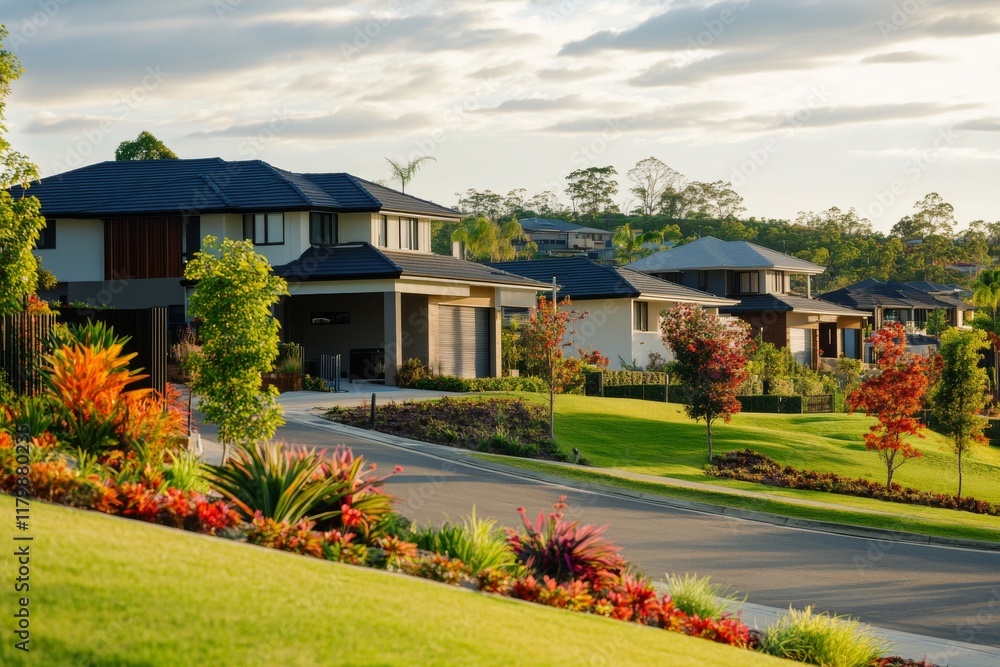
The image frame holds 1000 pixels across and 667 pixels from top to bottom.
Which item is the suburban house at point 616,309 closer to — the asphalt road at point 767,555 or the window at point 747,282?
the window at point 747,282

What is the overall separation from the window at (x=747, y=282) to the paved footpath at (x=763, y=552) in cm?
4253

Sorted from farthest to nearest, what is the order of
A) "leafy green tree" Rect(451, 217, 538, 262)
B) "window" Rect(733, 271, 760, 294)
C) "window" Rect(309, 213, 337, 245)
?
"leafy green tree" Rect(451, 217, 538, 262) → "window" Rect(733, 271, 760, 294) → "window" Rect(309, 213, 337, 245)

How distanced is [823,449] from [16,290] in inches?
957

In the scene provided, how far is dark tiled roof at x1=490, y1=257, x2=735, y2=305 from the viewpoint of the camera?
161 feet

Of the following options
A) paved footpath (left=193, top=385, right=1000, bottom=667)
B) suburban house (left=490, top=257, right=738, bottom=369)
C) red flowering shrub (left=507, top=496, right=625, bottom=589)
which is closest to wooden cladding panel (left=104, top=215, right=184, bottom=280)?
paved footpath (left=193, top=385, right=1000, bottom=667)

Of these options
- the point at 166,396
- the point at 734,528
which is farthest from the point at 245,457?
the point at 734,528

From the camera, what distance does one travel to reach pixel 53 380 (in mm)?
14539

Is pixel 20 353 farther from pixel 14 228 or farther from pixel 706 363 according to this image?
pixel 706 363

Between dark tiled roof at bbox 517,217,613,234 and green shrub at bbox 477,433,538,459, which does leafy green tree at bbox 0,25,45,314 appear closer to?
green shrub at bbox 477,433,538,459

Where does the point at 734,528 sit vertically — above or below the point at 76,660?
below

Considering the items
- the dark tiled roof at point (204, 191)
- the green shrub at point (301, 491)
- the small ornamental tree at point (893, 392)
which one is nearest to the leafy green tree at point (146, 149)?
the dark tiled roof at point (204, 191)

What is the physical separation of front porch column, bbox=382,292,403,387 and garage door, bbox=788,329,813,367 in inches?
1298

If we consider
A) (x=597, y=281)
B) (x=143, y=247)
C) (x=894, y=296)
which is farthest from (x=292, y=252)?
(x=894, y=296)

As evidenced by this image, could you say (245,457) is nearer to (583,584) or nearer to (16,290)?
(583,584)
